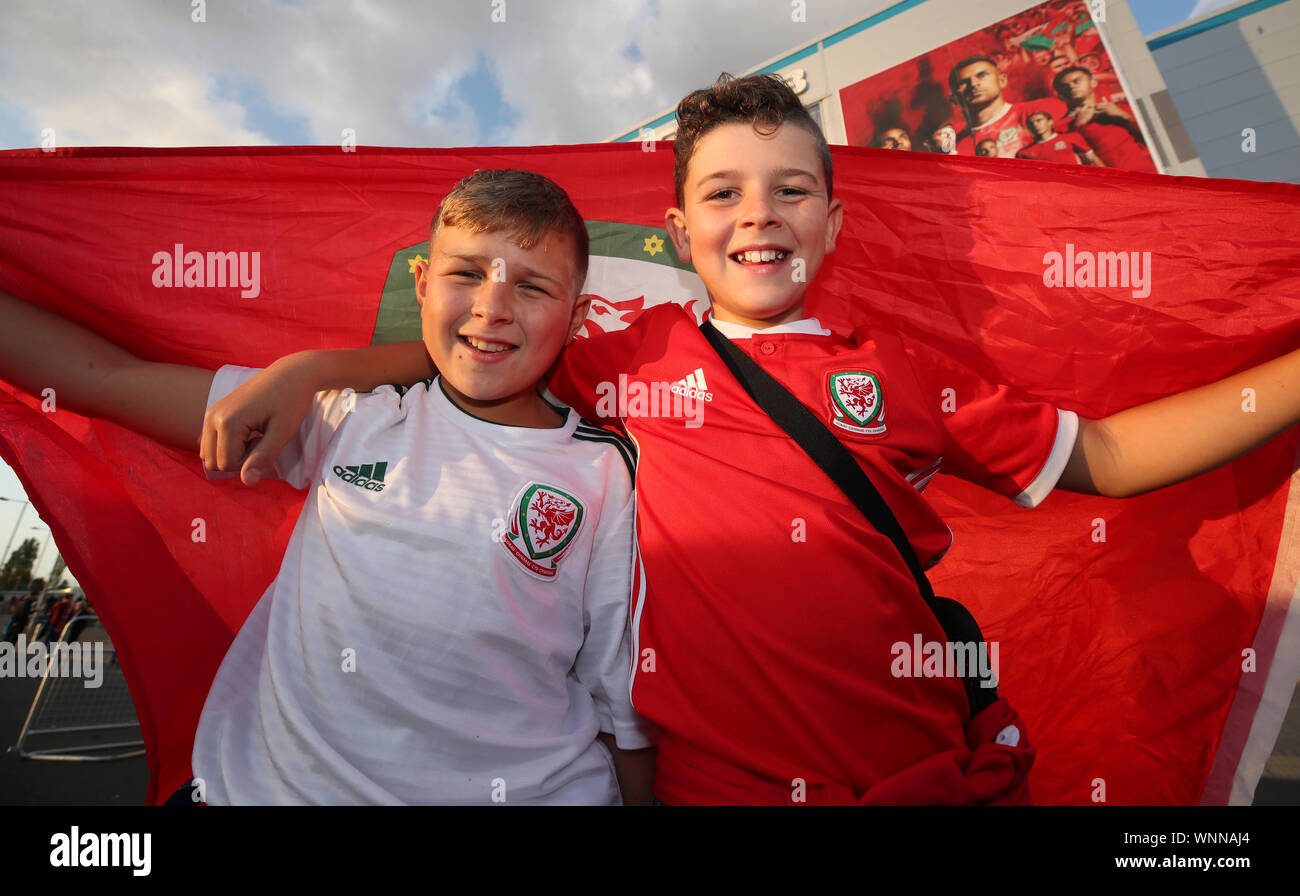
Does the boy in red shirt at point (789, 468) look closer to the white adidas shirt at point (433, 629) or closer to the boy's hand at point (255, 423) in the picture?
the boy's hand at point (255, 423)

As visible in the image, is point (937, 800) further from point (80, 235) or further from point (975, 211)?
point (80, 235)

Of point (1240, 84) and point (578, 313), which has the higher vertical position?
point (1240, 84)

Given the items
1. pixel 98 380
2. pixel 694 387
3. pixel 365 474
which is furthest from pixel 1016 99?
pixel 98 380

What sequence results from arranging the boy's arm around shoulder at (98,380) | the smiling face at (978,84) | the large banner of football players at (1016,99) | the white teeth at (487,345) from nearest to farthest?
1. the white teeth at (487,345)
2. the boy's arm around shoulder at (98,380)
3. the large banner of football players at (1016,99)
4. the smiling face at (978,84)

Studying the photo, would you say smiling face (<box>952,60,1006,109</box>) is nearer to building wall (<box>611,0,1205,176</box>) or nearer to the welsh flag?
building wall (<box>611,0,1205,176</box>)

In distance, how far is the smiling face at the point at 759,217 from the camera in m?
1.60

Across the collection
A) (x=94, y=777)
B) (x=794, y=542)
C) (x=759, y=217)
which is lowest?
(x=94, y=777)

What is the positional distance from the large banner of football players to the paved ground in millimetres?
4908

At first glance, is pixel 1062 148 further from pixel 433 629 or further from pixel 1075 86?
pixel 433 629

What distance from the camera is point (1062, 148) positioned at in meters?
6.07

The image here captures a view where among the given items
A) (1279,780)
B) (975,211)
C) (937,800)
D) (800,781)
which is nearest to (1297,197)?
(975,211)

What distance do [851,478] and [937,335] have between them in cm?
92

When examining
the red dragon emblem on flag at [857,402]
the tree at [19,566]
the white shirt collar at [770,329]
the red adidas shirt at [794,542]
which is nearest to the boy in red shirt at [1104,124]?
the red adidas shirt at [794,542]
